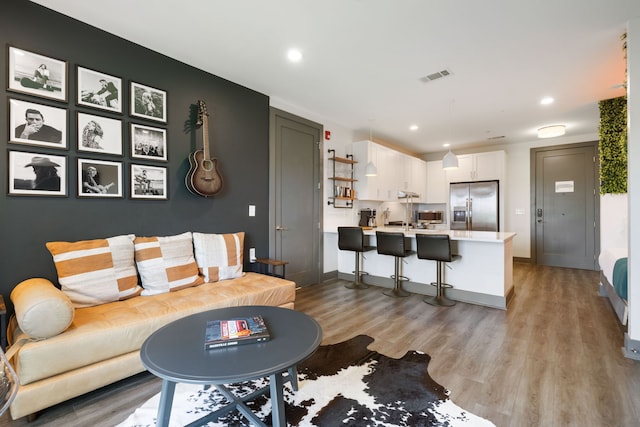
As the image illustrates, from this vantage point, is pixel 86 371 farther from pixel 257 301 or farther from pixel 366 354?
pixel 366 354

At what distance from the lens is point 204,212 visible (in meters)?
3.29

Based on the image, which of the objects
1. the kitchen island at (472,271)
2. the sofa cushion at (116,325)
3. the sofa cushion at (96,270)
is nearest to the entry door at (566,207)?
the kitchen island at (472,271)

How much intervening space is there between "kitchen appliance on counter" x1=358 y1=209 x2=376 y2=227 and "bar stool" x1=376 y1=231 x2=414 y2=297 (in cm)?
134

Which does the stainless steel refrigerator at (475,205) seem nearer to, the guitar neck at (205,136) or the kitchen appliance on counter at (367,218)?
the kitchen appliance on counter at (367,218)

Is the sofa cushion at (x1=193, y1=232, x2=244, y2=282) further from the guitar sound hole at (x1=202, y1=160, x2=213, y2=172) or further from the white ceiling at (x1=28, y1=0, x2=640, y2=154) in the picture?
the white ceiling at (x1=28, y1=0, x2=640, y2=154)

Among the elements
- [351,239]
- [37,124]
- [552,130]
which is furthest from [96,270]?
[552,130]

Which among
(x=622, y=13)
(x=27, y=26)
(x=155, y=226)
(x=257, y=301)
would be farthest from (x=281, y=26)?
(x=622, y=13)

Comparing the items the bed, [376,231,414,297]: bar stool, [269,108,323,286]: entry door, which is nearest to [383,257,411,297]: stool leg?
[376,231,414,297]: bar stool

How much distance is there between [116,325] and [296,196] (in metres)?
2.90

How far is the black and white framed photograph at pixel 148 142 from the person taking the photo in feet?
9.03

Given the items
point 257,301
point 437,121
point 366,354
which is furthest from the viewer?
point 437,121

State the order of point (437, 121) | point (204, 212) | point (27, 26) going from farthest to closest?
point (437, 121), point (204, 212), point (27, 26)

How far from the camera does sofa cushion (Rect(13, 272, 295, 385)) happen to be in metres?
1.61

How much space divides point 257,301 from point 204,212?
1.26 meters
